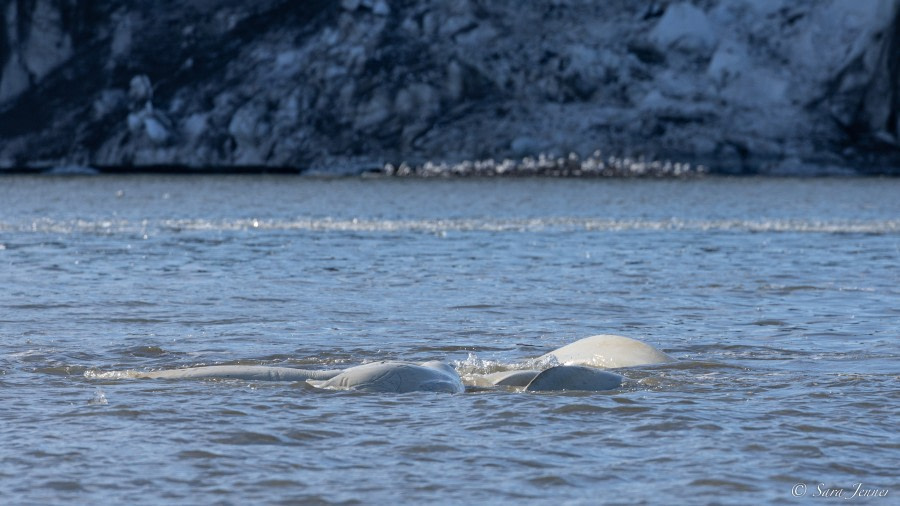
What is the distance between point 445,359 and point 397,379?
7.37 ft

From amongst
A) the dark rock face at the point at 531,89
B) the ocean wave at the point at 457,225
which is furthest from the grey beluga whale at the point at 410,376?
the dark rock face at the point at 531,89

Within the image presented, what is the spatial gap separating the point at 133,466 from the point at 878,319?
34.8 feet

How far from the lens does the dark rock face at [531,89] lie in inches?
2906

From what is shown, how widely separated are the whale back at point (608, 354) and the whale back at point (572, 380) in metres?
1.08

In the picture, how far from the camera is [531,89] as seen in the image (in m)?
76.4

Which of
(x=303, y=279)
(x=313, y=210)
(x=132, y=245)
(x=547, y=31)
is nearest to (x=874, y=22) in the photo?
(x=547, y=31)

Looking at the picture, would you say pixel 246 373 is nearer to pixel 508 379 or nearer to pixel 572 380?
pixel 508 379

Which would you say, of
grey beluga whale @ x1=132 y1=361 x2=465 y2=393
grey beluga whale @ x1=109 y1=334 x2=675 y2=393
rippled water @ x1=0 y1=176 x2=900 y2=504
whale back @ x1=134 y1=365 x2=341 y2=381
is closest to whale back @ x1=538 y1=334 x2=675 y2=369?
grey beluga whale @ x1=109 y1=334 x2=675 y2=393

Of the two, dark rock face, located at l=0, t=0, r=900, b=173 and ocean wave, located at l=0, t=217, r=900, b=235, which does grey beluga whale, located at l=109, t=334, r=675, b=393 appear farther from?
dark rock face, located at l=0, t=0, r=900, b=173

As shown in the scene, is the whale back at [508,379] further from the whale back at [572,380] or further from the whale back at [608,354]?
the whale back at [608,354]

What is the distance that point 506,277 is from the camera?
76.9 ft

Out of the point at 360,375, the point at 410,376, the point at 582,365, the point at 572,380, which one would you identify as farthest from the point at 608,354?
the point at 360,375

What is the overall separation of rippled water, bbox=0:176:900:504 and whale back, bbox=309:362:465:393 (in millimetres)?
223

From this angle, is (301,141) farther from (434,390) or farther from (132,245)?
(434,390)
